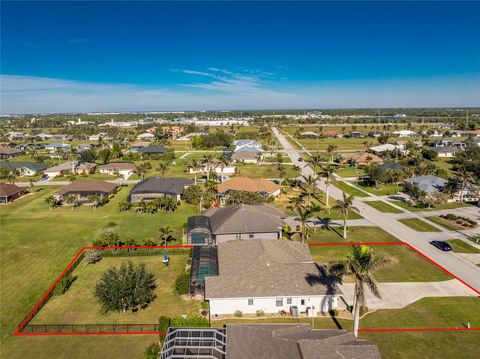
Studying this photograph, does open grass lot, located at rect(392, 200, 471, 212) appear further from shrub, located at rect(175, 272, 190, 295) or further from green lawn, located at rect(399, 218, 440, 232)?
shrub, located at rect(175, 272, 190, 295)

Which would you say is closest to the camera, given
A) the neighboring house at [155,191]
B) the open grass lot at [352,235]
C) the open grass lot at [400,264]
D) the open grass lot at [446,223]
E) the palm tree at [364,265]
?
the palm tree at [364,265]

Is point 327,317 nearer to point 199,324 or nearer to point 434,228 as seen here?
point 199,324

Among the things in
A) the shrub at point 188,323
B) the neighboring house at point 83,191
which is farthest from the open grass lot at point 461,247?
the neighboring house at point 83,191

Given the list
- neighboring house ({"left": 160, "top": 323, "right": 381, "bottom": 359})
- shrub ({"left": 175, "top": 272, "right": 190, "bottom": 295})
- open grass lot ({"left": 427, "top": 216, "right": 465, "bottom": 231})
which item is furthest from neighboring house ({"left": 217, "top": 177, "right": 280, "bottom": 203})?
neighboring house ({"left": 160, "top": 323, "right": 381, "bottom": 359})

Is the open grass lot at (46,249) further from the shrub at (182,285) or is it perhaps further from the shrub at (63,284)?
the shrub at (182,285)

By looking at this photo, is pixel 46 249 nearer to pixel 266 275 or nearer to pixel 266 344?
pixel 266 275

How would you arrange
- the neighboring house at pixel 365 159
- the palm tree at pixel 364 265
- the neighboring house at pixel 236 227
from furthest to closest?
the neighboring house at pixel 365 159 < the neighboring house at pixel 236 227 < the palm tree at pixel 364 265

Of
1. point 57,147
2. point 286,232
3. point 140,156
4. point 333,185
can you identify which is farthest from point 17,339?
point 57,147
